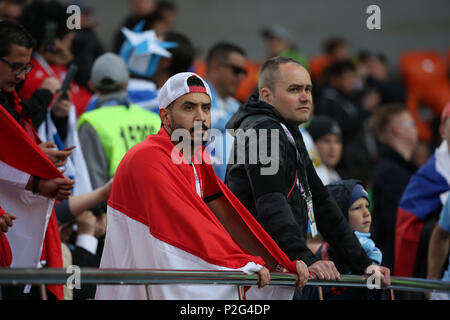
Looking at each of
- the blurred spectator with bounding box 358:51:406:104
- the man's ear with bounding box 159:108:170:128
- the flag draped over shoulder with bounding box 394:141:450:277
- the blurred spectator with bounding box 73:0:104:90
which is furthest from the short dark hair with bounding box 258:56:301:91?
the blurred spectator with bounding box 358:51:406:104

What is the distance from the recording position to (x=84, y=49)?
7945 mm

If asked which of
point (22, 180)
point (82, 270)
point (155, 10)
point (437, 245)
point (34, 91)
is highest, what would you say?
point (155, 10)

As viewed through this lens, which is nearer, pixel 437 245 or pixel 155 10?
pixel 437 245

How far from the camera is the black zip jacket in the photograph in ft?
14.4

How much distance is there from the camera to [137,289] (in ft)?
13.0

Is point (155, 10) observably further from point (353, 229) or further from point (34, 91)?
point (353, 229)

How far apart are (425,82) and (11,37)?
30.8ft

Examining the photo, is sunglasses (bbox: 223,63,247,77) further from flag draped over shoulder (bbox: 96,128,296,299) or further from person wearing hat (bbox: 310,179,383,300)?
flag draped over shoulder (bbox: 96,128,296,299)

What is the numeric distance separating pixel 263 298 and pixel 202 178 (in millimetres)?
756

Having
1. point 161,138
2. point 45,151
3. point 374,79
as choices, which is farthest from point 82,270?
point 374,79

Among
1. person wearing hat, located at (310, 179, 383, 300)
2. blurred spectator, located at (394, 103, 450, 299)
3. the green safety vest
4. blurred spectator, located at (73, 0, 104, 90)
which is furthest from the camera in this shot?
blurred spectator, located at (73, 0, 104, 90)

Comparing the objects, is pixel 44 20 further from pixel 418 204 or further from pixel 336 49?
pixel 336 49

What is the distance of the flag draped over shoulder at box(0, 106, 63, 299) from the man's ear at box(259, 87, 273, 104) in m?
1.42

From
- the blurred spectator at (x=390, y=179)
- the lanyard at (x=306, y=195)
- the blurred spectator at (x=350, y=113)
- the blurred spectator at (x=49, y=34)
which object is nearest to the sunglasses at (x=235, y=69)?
the blurred spectator at (x=49, y=34)
